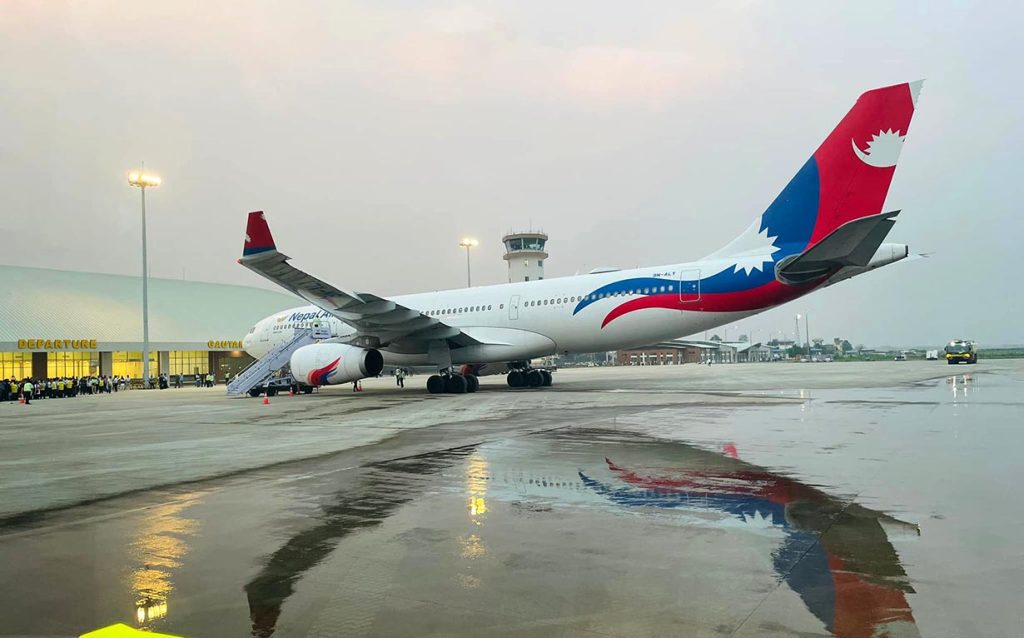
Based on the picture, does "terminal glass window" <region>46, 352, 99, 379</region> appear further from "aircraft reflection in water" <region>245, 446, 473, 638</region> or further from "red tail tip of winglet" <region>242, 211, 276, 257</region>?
"aircraft reflection in water" <region>245, 446, 473, 638</region>

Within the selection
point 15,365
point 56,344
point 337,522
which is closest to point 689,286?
point 337,522

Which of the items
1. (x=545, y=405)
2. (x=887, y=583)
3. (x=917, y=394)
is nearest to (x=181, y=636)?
(x=887, y=583)

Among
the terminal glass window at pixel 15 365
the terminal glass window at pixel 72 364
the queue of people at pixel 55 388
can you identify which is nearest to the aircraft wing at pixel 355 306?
the queue of people at pixel 55 388

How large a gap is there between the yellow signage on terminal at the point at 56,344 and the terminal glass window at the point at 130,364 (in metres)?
4.32

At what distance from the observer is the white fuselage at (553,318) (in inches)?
850

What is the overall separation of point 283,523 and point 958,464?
6.52m

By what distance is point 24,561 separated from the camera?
168 inches

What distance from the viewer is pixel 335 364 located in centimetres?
2403

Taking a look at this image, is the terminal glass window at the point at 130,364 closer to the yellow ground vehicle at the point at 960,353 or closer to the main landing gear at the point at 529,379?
the main landing gear at the point at 529,379

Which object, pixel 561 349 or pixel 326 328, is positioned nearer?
pixel 561 349

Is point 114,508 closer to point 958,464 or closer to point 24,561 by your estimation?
point 24,561

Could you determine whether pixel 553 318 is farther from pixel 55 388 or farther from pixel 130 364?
pixel 130 364

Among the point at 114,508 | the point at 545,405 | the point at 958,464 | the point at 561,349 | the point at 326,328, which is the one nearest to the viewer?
the point at 114,508

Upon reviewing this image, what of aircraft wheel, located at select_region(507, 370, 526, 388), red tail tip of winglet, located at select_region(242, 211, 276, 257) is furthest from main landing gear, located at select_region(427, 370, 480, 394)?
red tail tip of winglet, located at select_region(242, 211, 276, 257)
